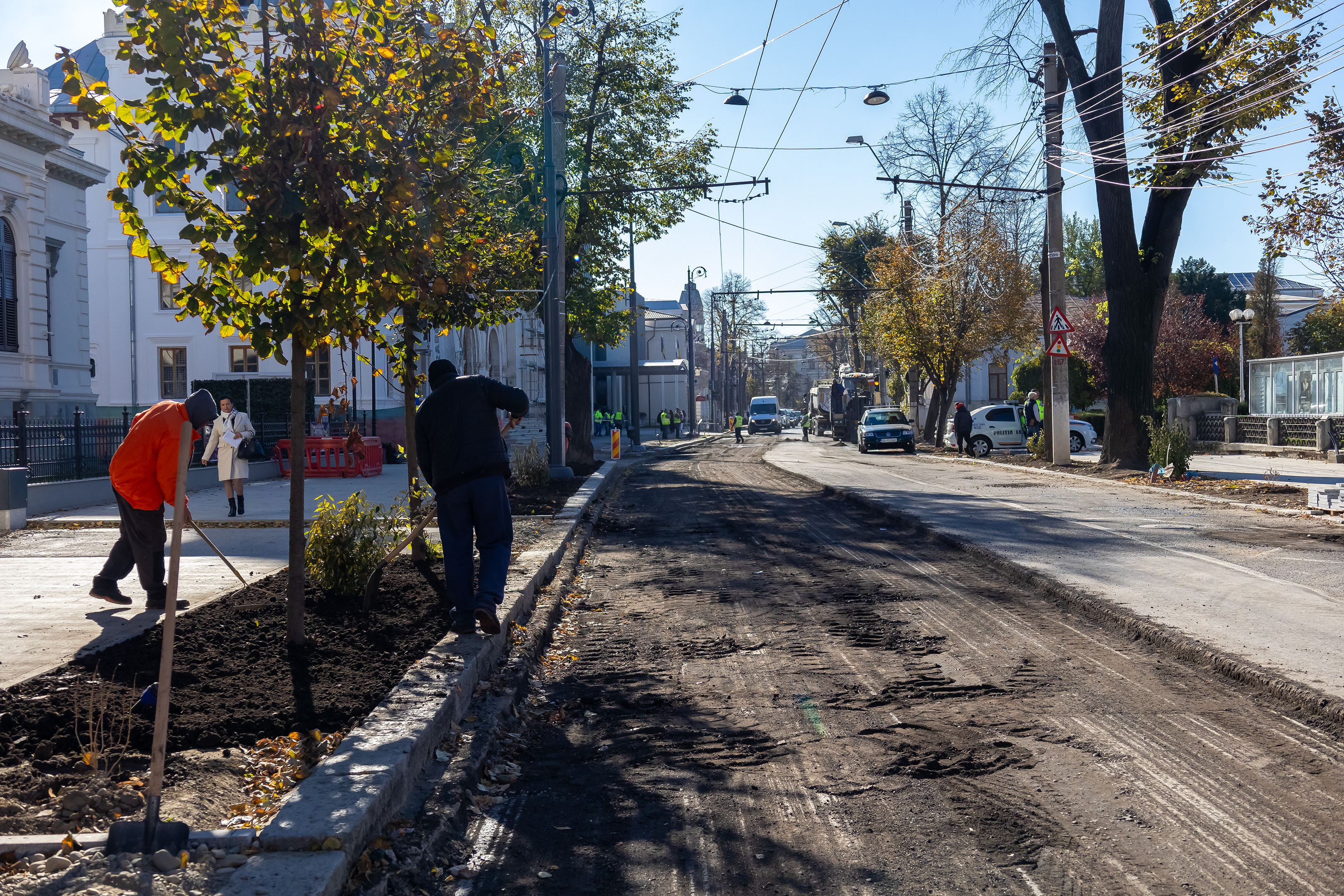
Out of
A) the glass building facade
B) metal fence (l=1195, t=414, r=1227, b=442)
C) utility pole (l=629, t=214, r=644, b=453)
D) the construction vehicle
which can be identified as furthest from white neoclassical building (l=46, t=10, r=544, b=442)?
the glass building facade

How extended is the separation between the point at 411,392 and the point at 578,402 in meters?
20.0

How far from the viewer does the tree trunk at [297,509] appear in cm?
579

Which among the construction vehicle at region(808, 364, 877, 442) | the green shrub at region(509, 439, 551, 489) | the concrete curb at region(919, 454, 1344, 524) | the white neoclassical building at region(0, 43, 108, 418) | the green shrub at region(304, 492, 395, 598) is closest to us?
the green shrub at region(304, 492, 395, 598)

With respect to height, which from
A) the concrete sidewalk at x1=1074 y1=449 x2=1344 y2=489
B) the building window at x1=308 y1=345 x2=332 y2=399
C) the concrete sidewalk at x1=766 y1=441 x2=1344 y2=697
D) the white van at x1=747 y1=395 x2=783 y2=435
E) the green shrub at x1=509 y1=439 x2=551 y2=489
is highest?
the building window at x1=308 y1=345 x2=332 y2=399

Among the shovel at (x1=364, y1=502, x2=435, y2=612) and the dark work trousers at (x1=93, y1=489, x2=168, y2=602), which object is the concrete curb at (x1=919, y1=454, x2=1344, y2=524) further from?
the dark work trousers at (x1=93, y1=489, x2=168, y2=602)

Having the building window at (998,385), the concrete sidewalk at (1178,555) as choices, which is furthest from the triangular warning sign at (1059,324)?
the building window at (998,385)

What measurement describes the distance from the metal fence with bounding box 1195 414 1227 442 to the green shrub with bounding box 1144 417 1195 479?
10896 mm

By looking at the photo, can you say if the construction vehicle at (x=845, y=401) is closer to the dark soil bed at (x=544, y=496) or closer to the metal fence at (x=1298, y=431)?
the metal fence at (x=1298, y=431)

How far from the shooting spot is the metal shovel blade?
10.5ft

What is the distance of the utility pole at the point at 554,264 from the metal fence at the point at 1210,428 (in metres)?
18.4

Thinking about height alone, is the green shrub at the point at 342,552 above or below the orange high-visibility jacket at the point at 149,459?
below

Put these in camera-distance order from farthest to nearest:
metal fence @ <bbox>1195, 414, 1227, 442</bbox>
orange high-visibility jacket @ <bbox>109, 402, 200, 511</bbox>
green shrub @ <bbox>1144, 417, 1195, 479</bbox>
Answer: metal fence @ <bbox>1195, 414, 1227, 442</bbox>, green shrub @ <bbox>1144, 417, 1195, 479</bbox>, orange high-visibility jacket @ <bbox>109, 402, 200, 511</bbox>

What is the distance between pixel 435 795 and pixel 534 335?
2047 inches

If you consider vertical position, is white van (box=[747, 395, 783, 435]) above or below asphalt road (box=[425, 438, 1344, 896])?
above
